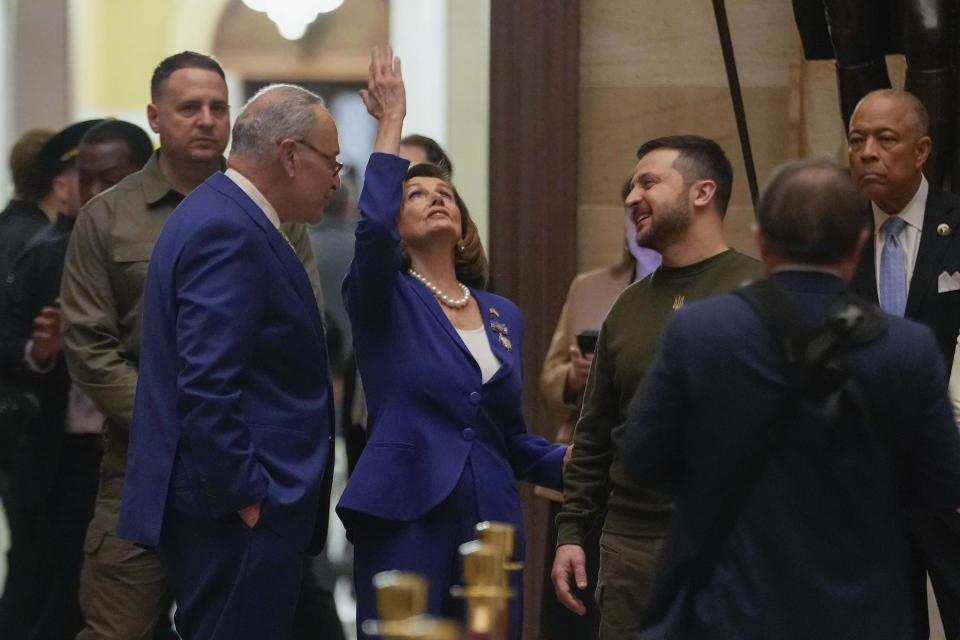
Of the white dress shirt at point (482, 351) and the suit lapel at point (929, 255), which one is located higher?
the suit lapel at point (929, 255)

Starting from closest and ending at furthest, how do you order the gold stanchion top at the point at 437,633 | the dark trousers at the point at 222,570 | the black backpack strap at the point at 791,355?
the gold stanchion top at the point at 437,633
the black backpack strap at the point at 791,355
the dark trousers at the point at 222,570

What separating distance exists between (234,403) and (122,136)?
191 centimetres

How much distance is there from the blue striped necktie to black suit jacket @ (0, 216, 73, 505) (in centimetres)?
246

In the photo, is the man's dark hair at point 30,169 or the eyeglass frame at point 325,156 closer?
the eyeglass frame at point 325,156

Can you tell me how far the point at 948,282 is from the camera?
4.58 metres

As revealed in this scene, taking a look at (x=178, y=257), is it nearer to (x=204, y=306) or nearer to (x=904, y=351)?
(x=204, y=306)

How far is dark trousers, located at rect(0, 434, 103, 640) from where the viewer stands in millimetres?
5449

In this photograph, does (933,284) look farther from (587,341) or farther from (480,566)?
(480,566)

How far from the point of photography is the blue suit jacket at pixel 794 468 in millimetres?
2912

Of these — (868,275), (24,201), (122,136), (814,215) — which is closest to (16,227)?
(24,201)

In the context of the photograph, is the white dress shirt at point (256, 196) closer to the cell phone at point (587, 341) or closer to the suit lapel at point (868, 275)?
the cell phone at point (587, 341)

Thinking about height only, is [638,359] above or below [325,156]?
below

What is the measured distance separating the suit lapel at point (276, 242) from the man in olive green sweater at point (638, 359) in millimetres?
690

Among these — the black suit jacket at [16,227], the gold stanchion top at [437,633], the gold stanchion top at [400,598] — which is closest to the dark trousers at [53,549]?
the black suit jacket at [16,227]
